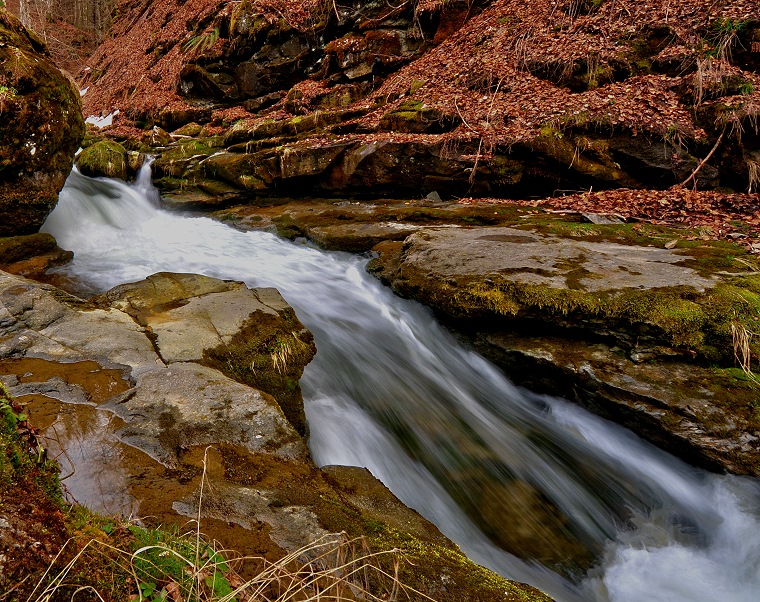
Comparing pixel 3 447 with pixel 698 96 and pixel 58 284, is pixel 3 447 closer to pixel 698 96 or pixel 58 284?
pixel 58 284

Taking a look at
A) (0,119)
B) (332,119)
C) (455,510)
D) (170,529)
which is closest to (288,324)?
(455,510)

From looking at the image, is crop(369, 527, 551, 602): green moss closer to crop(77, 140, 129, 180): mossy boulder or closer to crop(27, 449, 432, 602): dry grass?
crop(27, 449, 432, 602): dry grass

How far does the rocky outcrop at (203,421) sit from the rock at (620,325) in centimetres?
233

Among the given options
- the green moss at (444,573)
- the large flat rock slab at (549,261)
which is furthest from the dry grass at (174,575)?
the large flat rock slab at (549,261)

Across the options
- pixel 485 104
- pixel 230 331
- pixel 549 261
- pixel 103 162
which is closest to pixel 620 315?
pixel 549 261

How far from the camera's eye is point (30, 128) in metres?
5.89

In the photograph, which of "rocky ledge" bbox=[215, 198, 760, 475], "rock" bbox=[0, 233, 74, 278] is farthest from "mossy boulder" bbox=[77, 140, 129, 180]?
"rocky ledge" bbox=[215, 198, 760, 475]

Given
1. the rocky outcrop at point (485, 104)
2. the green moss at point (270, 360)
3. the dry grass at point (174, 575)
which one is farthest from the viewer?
the rocky outcrop at point (485, 104)

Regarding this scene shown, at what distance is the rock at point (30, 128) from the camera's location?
5680mm

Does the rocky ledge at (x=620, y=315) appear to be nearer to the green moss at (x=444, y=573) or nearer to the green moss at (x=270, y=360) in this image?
the green moss at (x=270, y=360)

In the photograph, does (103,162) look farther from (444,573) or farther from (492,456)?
(444,573)

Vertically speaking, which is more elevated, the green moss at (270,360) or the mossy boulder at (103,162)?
the mossy boulder at (103,162)

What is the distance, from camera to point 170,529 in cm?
173

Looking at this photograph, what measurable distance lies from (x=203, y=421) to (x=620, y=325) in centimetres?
418
